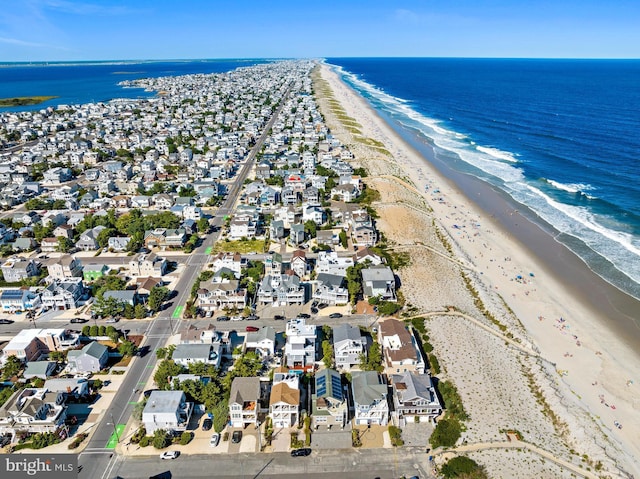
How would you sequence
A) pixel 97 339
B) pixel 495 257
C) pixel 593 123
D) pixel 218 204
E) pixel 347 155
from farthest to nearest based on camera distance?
pixel 593 123, pixel 347 155, pixel 218 204, pixel 495 257, pixel 97 339

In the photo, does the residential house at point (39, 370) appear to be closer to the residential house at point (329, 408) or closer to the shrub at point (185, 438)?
the shrub at point (185, 438)

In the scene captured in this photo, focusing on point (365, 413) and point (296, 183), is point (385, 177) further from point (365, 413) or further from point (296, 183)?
point (365, 413)

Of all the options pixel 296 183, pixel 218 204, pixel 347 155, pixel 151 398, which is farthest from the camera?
pixel 347 155

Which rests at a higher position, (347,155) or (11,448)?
(347,155)

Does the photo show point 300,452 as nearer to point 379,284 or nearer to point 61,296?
point 379,284

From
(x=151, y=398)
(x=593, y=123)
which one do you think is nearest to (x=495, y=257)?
(x=151, y=398)

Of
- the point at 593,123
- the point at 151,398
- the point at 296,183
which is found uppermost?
the point at 593,123

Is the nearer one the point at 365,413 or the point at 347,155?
the point at 365,413
